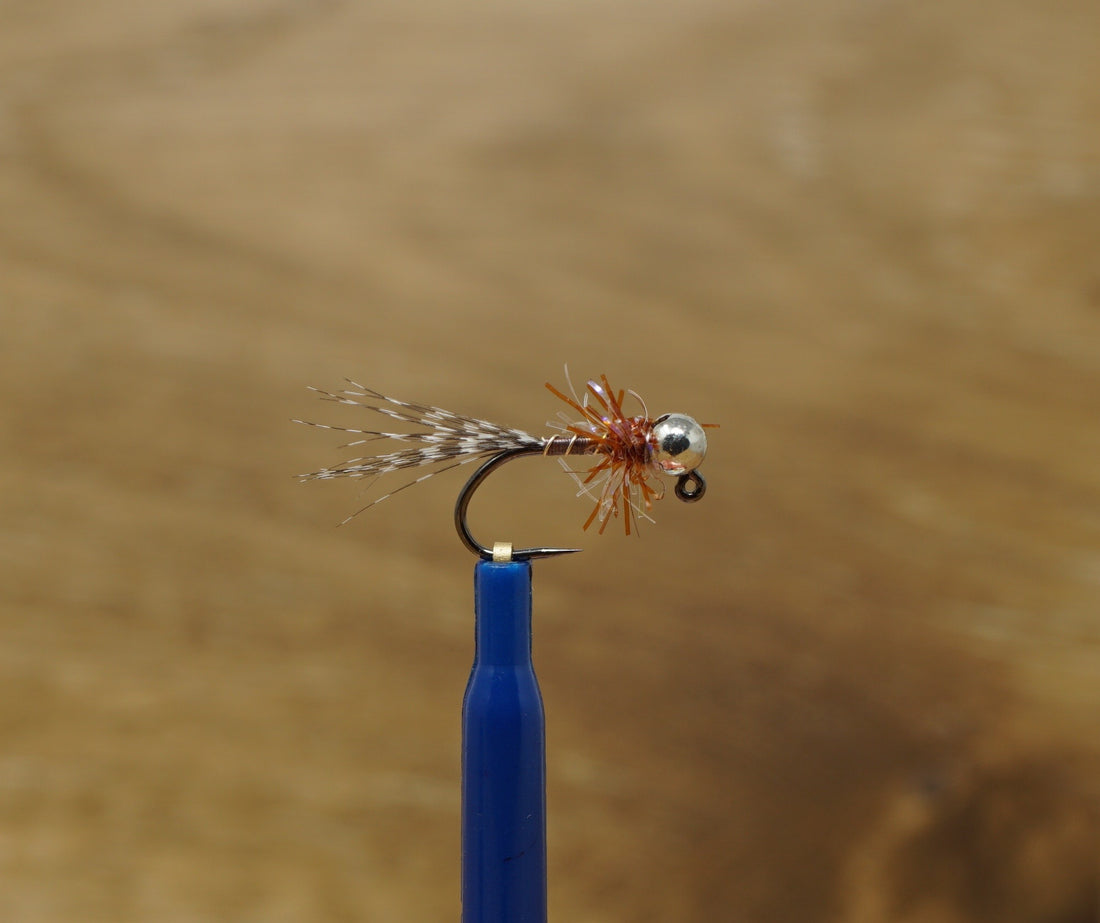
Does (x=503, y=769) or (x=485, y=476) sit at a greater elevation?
(x=485, y=476)

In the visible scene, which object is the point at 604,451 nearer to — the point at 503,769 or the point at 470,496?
the point at 470,496

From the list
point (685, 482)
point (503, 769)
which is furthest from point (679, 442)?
point (503, 769)

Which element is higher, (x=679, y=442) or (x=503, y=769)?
(x=679, y=442)

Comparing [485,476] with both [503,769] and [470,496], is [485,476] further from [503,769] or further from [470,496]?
[503,769]

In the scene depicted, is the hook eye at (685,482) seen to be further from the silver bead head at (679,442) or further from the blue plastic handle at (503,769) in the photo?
the blue plastic handle at (503,769)

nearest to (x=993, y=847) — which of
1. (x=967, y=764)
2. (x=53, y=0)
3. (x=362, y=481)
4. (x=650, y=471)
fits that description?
(x=967, y=764)
